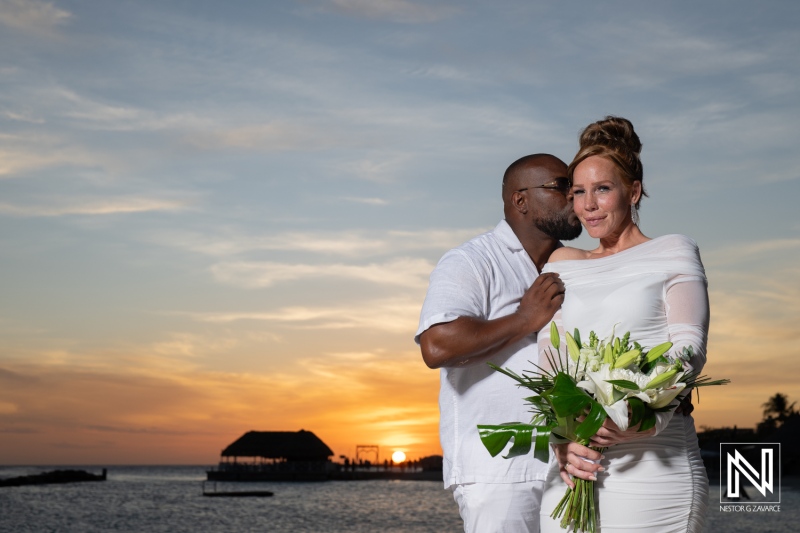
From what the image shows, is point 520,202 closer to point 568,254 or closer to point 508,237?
point 508,237

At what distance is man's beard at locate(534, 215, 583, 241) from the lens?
12.9 ft

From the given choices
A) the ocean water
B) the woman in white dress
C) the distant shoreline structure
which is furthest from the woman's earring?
the distant shoreline structure

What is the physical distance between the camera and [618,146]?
317 centimetres

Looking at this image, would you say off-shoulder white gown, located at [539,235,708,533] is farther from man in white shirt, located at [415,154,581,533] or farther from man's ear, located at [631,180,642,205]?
man in white shirt, located at [415,154,581,533]

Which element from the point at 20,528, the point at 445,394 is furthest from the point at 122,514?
the point at 445,394

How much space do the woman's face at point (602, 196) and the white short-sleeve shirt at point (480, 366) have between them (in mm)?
682

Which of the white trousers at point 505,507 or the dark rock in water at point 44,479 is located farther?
the dark rock in water at point 44,479

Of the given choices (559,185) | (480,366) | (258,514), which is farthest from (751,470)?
(258,514)

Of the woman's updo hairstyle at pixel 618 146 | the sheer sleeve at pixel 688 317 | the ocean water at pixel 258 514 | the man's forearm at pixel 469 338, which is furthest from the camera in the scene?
the ocean water at pixel 258 514

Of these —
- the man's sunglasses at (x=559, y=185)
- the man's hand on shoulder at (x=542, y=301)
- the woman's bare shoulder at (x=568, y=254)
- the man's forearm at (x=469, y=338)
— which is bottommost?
the man's forearm at (x=469, y=338)

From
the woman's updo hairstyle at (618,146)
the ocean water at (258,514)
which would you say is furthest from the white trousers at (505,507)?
the ocean water at (258,514)

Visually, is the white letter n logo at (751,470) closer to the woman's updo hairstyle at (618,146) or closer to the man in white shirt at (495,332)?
the man in white shirt at (495,332)

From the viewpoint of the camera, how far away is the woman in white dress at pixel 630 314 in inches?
114

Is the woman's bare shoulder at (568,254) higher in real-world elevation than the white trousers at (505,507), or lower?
higher
